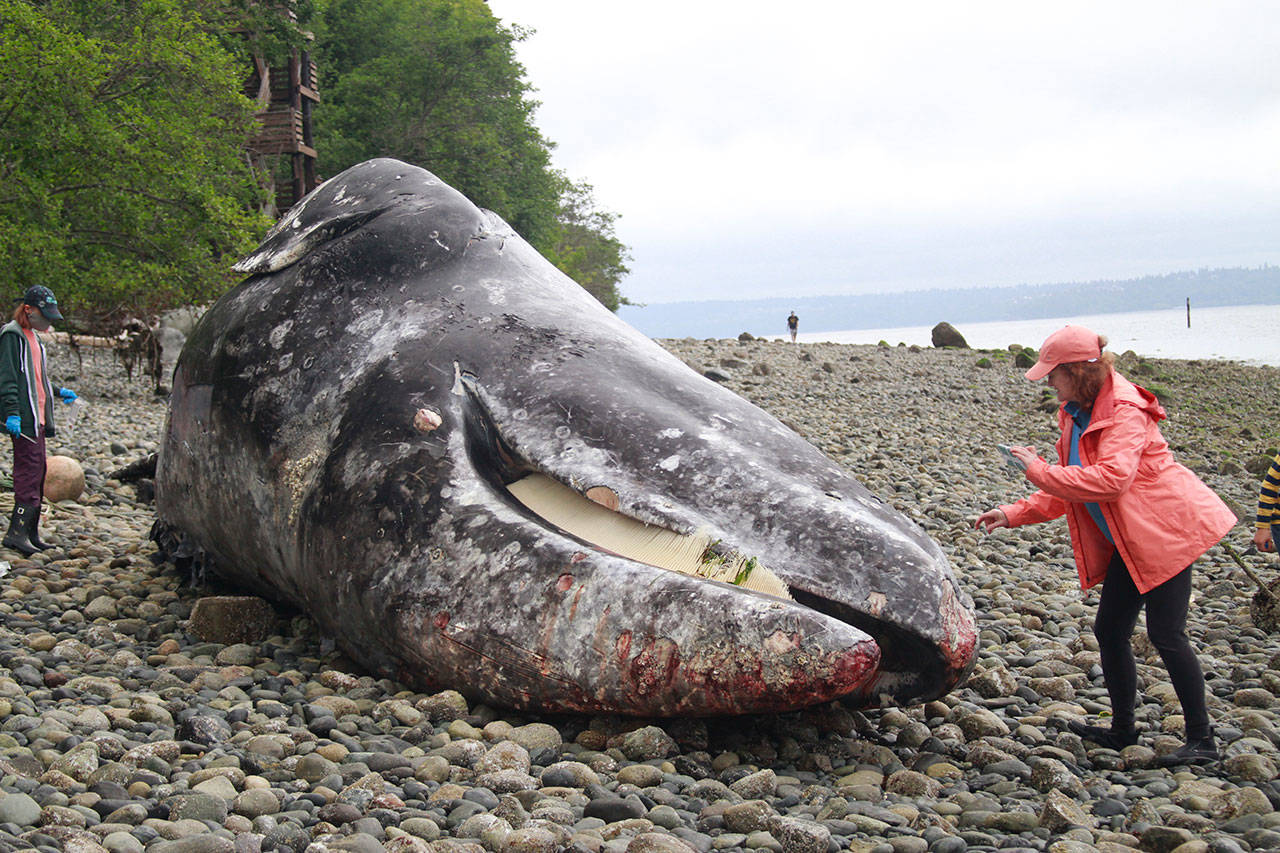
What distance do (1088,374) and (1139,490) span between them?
0.43 metres

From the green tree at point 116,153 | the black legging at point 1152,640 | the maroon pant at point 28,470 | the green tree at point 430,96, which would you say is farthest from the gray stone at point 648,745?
the green tree at point 430,96

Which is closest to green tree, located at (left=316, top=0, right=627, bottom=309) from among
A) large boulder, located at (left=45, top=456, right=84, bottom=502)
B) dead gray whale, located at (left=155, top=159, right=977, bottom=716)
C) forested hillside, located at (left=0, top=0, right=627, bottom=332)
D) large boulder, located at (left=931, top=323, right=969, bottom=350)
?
forested hillside, located at (left=0, top=0, right=627, bottom=332)

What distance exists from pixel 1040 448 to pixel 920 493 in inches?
194

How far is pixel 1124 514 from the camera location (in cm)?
371

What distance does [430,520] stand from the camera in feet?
13.8

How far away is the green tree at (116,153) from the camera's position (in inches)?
508

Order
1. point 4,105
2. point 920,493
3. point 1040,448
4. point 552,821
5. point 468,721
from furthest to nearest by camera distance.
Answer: point 1040,448 < point 4,105 < point 920,493 < point 468,721 < point 552,821

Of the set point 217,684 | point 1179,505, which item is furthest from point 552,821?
point 1179,505

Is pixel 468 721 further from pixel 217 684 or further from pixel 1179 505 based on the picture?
pixel 1179 505

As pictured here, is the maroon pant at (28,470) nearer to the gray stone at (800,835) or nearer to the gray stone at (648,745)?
the gray stone at (648,745)

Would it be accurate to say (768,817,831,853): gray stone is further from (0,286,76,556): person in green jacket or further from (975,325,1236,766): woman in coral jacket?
(0,286,76,556): person in green jacket

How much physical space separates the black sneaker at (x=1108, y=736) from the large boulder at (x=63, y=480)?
671 cm

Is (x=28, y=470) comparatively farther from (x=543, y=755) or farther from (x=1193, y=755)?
(x=1193, y=755)

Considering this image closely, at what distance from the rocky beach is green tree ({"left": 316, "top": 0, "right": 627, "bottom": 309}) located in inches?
1101
